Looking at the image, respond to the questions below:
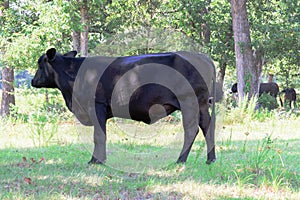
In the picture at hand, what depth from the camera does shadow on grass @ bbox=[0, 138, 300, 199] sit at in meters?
4.39

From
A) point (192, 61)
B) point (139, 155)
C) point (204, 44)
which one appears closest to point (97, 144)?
point (139, 155)

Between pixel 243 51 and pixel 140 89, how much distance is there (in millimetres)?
10052

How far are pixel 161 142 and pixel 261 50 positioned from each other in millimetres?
8584

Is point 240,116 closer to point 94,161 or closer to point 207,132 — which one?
point 207,132

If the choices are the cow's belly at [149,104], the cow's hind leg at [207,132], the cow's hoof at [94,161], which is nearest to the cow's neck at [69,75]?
the cow's belly at [149,104]

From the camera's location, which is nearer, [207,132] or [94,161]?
[94,161]

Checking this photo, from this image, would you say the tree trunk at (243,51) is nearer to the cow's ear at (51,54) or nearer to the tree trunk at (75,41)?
the tree trunk at (75,41)

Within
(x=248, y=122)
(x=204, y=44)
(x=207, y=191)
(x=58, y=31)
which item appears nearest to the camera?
(x=207, y=191)

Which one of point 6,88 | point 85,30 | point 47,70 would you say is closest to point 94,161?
point 47,70

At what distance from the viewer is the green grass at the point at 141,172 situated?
4406mm

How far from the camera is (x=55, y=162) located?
240 inches

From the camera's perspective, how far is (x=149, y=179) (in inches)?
199

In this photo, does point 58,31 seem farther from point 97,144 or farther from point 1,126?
point 97,144

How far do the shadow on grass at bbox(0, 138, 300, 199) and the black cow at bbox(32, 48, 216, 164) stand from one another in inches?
19.9
